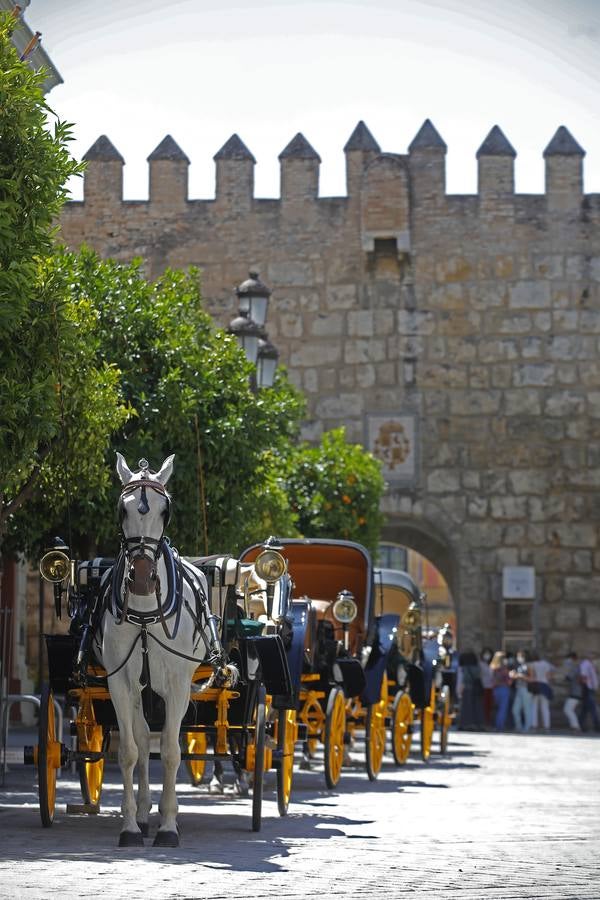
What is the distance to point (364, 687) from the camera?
14.5 meters

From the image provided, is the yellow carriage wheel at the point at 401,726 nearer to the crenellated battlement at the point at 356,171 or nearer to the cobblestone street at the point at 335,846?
the cobblestone street at the point at 335,846

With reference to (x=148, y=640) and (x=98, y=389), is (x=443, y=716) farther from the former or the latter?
(x=148, y=640)

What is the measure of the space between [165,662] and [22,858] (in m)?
1.33

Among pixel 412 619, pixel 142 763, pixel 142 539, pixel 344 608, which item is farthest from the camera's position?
pixel 412 619

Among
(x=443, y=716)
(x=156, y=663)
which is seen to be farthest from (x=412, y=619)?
(x=156, y=663)

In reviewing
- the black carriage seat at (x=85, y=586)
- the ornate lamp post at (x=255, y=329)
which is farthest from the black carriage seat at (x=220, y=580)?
the ornate lamp post at (x=255, y=329)

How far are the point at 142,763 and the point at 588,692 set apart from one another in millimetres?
22350

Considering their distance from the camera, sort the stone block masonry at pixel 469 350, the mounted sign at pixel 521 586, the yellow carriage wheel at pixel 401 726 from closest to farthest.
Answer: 1. the yellow carriage wheel at pixel 401 726
2. the mounted sign at pixel 521 586
3. the stone block masonry at pixel 469 350

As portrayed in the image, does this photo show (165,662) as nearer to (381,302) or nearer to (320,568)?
(320,568)

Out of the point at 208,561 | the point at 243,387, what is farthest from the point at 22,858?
the point at 243,387

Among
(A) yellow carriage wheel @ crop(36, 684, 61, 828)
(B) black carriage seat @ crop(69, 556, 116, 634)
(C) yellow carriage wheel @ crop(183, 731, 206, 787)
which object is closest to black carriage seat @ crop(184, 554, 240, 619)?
(B) black carriage seat @ crop(69, 556, 116, 634)

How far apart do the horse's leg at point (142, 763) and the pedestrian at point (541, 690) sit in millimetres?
21058

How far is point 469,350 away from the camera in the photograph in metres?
33.1

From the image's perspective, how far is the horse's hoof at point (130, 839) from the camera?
9094mm
